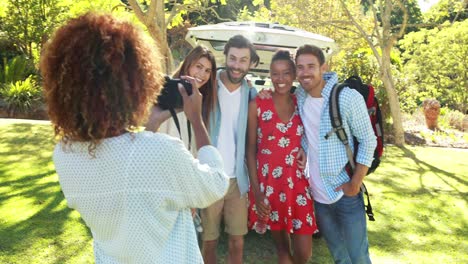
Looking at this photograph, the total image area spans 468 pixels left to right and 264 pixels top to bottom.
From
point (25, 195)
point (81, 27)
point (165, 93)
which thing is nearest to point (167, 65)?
point (25, 195)

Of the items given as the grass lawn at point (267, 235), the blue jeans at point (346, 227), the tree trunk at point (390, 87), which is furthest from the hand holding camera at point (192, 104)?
the tree trunk at point (390, 87)

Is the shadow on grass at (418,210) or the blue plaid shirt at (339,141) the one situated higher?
the blue plaid shirt at (339,141)

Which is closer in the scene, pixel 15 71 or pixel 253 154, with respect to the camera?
pixel 253 154

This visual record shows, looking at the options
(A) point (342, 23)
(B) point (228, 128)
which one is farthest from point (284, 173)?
(A) point (342, 23)

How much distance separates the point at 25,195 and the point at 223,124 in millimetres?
3479

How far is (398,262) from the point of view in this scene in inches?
170

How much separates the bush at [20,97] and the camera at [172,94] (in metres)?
11.9

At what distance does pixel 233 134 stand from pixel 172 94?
1240 mm

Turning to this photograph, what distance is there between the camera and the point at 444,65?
1933cm

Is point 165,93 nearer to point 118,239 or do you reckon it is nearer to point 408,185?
point 118,239

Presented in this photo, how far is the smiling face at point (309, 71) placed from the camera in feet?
9.66

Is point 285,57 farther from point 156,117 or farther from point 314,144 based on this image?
point 156,117

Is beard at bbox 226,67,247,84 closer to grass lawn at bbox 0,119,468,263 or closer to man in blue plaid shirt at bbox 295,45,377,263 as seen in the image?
man in blue plaid shirt at bbox 295,45,377,263

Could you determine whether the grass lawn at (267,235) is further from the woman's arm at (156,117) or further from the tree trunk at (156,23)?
the tree trunk at (156,23)
